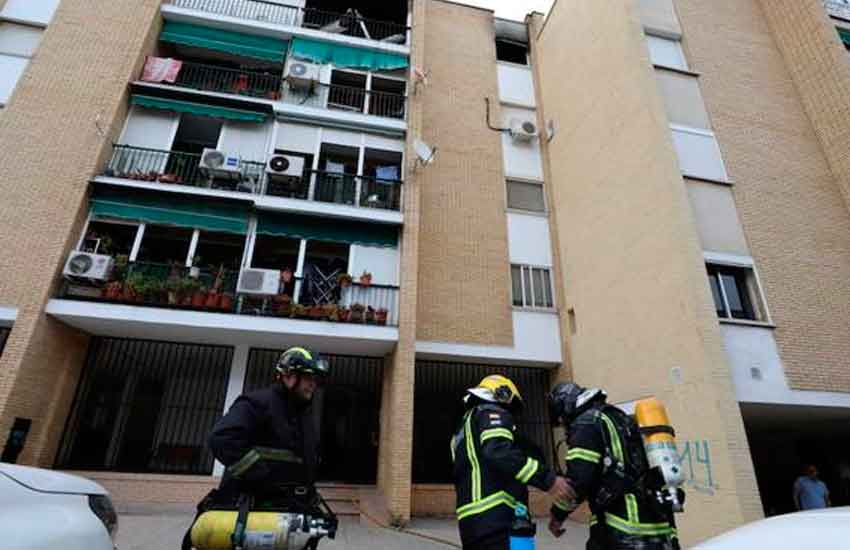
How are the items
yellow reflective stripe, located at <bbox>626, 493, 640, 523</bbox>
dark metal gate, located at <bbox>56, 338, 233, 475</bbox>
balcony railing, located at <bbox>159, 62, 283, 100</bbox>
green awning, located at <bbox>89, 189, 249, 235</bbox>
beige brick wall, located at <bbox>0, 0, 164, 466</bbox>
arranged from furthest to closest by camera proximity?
1. balcony railing, located at <bbox>159, 62, 283, 100</bbox>
2. green awning, located at <bbox>89, 189, 249, 235</bbox>
3. dark metal gate, located at <bbox>56, 338, 233, 475</bbox>
4. beige brick wall, located at <bbox>0, 0, 164, 466</bbox>
5. yellow reflective stripe, located at <bbox>626, 493, 640, 523</bbox>

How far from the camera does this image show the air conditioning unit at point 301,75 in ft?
37.4

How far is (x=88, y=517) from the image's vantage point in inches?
83.4

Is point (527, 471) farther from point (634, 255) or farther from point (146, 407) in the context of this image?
point (146, 407)

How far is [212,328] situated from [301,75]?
22.5 feet

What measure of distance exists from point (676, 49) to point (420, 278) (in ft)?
26.0

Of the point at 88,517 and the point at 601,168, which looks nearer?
the point at 88,517

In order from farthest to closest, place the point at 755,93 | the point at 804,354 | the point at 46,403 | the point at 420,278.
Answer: the point at 420,278 → the point at 755,93 → the point at 46,403 → the point at 804,354

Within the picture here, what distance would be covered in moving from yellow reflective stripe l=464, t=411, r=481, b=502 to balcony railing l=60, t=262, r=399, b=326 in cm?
629

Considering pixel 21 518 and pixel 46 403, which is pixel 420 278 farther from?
pixel 21 518

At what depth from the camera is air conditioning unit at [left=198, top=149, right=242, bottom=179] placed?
10.1 m

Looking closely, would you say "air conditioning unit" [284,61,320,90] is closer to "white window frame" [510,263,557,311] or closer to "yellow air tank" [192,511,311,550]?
"white window frame" [510,263,557,311]

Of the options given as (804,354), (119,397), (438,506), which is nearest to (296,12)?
(119,397)

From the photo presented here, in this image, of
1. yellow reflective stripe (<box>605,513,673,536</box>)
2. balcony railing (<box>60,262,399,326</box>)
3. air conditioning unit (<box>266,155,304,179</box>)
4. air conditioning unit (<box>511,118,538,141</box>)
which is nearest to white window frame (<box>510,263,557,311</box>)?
balcony railing (<box>60,262,399,326</box>)

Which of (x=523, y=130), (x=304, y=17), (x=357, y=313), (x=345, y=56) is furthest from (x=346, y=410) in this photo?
(x=304, y=17)
